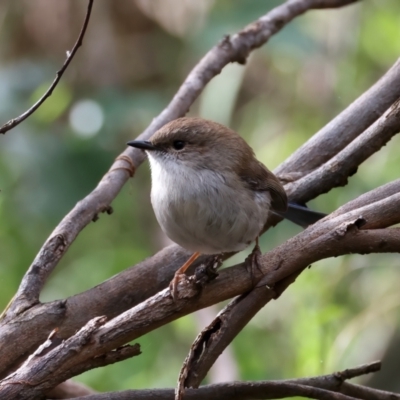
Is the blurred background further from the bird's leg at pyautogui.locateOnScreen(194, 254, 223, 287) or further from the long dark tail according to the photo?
the bird's leg at pyautogui.locateOnScreen(194, 254, 223, 287)

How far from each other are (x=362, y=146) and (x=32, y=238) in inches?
117

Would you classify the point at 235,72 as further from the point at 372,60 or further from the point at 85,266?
the point at 85,266

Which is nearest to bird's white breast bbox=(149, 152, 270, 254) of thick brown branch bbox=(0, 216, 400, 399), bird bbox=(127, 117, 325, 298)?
bird bbox=(127, 117, 325, 298)

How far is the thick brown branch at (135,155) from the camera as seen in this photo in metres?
2.43

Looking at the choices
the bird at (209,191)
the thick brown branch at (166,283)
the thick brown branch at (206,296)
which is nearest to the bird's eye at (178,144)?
the bird at (209,191)

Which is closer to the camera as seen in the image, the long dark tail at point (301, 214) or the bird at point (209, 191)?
the bird at point (209, 191)

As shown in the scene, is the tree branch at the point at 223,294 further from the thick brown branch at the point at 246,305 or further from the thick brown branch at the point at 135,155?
the thick brown branch at the point at 135,155

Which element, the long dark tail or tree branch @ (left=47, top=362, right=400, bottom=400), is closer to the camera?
tree branch @ (left=47, top=362, right=400, bottom=400)

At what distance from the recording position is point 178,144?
2.90 m

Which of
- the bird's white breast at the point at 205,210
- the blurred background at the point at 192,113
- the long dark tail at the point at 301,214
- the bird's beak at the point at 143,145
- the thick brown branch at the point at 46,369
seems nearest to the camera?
the thick brown branch at the point at 46,369

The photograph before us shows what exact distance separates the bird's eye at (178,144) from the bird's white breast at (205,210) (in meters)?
0.16

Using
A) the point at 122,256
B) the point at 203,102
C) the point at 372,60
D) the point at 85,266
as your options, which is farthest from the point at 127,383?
the point at 372,60

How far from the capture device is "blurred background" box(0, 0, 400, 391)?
3.94 metres

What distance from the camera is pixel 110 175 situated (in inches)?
116
